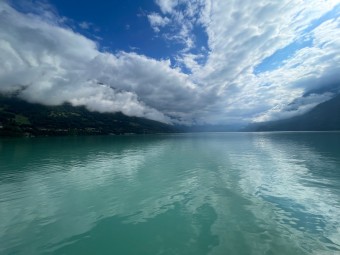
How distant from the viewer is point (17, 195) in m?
29.2

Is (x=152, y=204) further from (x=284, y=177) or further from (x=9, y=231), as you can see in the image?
(x=284, y=177)

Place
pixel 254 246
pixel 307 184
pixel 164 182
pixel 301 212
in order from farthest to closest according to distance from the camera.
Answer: pixel 164 182 → pixel 307 184 → pixel 301 212 → pixel 254 246

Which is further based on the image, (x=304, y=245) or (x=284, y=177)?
(x=284, y=177)

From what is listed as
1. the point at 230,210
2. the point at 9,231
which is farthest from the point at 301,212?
the point at 9,231

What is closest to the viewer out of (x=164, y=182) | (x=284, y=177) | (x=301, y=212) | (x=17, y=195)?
(x=301, y=212)

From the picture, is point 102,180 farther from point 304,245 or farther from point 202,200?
point 304,245

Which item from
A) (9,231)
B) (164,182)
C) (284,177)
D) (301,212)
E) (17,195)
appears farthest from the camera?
(284,177)

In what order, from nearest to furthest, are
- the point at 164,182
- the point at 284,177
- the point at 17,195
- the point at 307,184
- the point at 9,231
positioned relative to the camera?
the point at 9,231
the point at 17,195
the point at 307,184
the point at 164,182
the point at 284,177

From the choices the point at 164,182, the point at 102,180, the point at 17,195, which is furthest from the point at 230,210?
the point at 17,195

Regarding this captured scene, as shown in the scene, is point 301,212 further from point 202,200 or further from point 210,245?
point 210,245

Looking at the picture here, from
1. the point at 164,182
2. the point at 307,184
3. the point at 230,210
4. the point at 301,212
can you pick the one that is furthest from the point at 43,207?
the point at 307,184

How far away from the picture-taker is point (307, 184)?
33562 millimetres

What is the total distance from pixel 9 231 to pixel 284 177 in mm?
40482

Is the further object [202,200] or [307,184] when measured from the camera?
[307,184]
